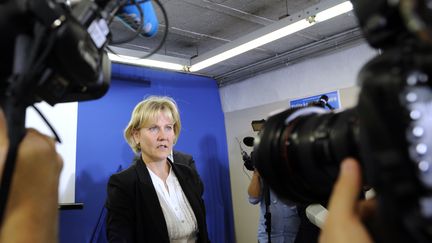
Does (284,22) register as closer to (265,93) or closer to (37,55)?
(265,93)

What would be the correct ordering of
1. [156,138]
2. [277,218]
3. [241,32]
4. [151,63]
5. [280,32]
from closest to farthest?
[156,138], [280,32], [277,218], [151,63], [241,32]

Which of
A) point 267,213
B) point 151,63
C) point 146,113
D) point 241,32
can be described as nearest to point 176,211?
point 146,113

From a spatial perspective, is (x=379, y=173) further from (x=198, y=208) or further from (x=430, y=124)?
(x=198, y=208)

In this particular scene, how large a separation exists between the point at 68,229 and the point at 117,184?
4.55 ft

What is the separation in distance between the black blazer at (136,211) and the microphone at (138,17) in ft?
2.92

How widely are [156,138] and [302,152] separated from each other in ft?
3.95

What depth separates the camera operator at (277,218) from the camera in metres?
2.54

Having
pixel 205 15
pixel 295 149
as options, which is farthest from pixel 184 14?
pixel 295 149

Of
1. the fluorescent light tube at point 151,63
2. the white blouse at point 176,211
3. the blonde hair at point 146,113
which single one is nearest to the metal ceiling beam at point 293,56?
the fluorescent light tube at point 151,63

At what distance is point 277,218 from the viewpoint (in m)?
2.60

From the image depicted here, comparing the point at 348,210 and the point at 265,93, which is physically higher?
the point at 265,93

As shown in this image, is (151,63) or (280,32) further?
(151,63)

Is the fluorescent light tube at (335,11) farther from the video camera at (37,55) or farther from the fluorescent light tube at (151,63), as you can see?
the video camera at (37,55)

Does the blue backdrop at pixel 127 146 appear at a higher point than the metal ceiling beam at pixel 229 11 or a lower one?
lower
